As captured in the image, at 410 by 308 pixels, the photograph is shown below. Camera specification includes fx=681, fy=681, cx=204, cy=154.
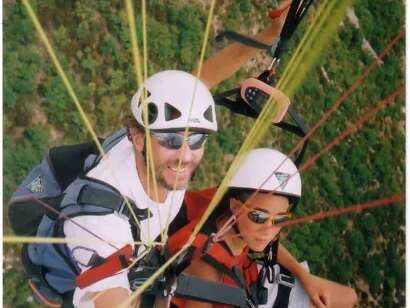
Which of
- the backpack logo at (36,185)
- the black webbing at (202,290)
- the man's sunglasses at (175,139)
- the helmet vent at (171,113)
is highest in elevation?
the helmet vent at (171,113)

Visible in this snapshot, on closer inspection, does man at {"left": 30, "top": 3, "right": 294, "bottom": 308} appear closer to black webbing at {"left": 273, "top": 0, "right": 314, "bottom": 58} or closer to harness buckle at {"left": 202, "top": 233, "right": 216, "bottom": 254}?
harness buckle at {"left": 202, "top": 233, "right": 216, "bottom": 254}

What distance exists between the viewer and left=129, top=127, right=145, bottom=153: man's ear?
128 cm

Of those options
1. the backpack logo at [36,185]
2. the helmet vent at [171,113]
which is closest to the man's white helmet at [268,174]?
the helmet vent at [171,113]

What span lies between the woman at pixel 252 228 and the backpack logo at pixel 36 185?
10.8 inches

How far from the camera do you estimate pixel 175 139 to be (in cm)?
126

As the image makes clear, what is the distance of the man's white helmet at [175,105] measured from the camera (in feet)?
4.05

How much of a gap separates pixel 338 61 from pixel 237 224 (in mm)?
442

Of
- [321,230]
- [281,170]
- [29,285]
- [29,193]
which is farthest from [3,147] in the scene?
[321,230]

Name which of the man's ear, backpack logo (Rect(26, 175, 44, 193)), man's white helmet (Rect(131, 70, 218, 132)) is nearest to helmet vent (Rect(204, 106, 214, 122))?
man's white helmet (Rect(131, 70, 218, 132))

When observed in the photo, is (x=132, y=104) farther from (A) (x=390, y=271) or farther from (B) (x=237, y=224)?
(A) (x=390, y=271)

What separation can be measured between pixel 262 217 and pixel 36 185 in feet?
1.45

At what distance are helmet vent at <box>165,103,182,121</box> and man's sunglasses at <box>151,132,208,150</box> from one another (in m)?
0.03

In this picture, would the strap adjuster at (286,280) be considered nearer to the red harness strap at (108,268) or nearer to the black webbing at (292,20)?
the red harness strap at (108,268)

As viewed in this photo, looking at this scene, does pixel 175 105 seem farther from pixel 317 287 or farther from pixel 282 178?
pixel 317 287
